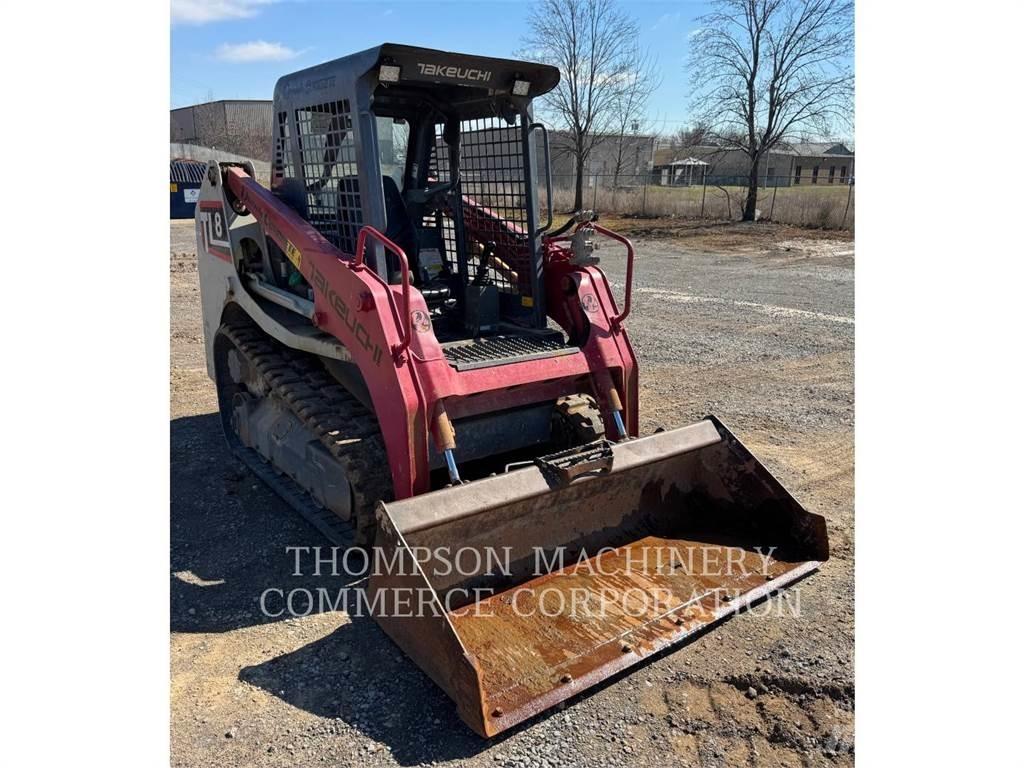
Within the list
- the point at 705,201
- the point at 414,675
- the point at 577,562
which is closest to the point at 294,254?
the point at 577,562

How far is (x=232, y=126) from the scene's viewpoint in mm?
38781

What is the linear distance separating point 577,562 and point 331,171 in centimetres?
250

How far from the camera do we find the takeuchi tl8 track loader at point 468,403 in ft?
10.5

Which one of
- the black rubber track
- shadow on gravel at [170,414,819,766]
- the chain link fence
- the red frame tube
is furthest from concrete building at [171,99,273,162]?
the red frame tube

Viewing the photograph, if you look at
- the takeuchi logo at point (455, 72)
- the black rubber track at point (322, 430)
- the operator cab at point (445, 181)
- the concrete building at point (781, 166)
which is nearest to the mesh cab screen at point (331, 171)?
the operator cab at point (445, 181)

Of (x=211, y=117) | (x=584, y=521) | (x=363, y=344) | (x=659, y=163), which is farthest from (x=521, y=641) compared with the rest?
(x=659, y=163)

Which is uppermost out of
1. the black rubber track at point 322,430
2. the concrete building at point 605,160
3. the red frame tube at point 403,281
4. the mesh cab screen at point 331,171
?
the concrete building at point 605,160

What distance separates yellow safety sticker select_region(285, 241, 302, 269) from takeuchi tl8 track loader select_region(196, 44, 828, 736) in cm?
2

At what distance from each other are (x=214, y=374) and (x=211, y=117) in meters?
38.2

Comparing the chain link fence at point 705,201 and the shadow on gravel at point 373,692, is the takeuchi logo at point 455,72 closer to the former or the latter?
the shadow on gravel at point 373,692

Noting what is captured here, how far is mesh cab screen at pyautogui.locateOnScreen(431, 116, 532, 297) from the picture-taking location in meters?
4.53

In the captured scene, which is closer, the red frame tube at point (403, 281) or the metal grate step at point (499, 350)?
the red frame tube at point (403, 281)

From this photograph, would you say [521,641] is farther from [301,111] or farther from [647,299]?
[647,299]

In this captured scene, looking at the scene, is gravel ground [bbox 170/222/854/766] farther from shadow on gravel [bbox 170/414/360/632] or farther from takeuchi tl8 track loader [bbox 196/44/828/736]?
takeuchi tl8 track loader [bbox 196/44/828/736]
